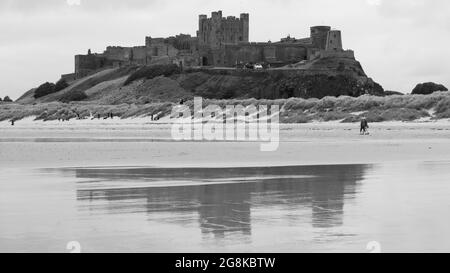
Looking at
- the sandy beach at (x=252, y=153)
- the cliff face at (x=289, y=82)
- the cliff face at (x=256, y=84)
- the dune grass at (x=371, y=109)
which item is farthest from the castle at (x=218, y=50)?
the sandy beach at (x=252, y=153)

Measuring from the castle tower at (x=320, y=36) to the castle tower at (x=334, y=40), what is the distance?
0.88m

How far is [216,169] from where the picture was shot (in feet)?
48.0

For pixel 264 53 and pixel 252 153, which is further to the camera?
pixel 264 53

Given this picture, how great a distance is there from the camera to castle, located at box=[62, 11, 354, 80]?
321 ft

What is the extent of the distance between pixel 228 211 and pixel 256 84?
81.3 meters

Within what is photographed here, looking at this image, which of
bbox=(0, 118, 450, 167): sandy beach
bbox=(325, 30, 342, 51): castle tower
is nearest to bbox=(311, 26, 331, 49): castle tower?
bbox=(325, 30, 342, 51): castle tower

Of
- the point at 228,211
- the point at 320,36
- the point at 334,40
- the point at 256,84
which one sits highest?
the point at 320,36

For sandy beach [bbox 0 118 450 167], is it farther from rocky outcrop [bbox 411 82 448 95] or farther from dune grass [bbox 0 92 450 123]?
rocky outcrop [bbox 411 82 448 95]

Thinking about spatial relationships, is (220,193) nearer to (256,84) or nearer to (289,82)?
(289,82)

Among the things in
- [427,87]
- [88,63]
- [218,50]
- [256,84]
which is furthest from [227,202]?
[88,63]

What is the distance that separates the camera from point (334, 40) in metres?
96.0

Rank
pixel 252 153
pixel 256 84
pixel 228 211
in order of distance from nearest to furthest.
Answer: pixel 228 211
pixel 252 153
pixel 256 84

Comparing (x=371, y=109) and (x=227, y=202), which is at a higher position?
(x=371, y=109)
